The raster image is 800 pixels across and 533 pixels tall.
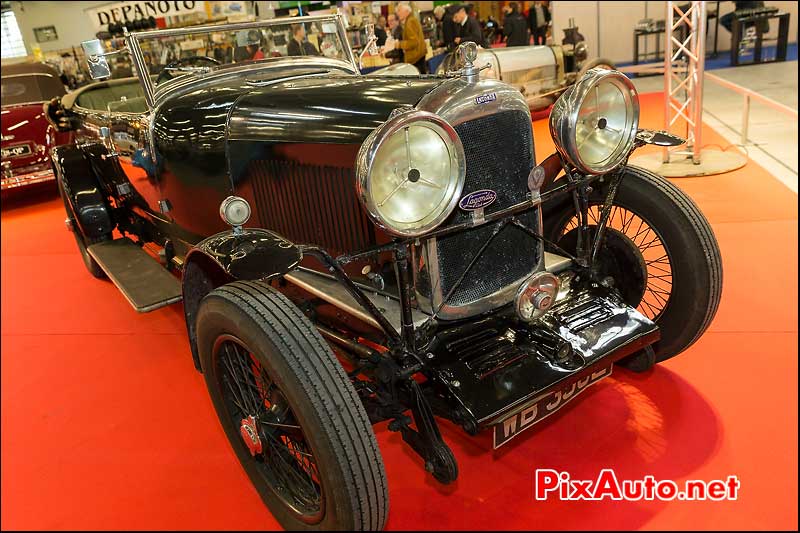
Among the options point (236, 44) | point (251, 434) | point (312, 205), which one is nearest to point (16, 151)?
point (236, 44)

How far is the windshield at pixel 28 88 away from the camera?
6.68 metres

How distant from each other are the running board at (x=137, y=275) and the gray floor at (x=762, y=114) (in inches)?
164

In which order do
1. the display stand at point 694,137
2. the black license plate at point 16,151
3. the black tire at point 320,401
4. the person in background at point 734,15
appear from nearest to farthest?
1. the black tire at point 320,401
2. the display stand at point 694,137
3. the black license plate at point 16,151
4. the person in background at point 734,15

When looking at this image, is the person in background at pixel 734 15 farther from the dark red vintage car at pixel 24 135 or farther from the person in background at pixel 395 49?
the dark red vintage car at pixel 24 135

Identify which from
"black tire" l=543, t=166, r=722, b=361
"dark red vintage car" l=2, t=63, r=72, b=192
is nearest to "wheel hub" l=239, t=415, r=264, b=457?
"black tire" l=543, t=166, r=722, b=361

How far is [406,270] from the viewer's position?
174cm

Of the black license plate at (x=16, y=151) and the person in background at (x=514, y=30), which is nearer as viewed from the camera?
the black license plate at (x=16, y=151)

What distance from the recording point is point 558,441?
210 cm

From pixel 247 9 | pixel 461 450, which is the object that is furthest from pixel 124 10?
pixel 461 450

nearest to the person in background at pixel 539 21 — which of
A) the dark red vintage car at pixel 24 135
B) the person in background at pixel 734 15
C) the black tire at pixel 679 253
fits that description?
the person in background at pixel 734 15

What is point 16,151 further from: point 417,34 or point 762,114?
point 762,114

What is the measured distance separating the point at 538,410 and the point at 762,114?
20.8 feet

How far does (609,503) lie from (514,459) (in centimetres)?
34

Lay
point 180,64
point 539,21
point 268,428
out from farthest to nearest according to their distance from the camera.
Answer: point 539,21 < point 180,64 < point 268,428
